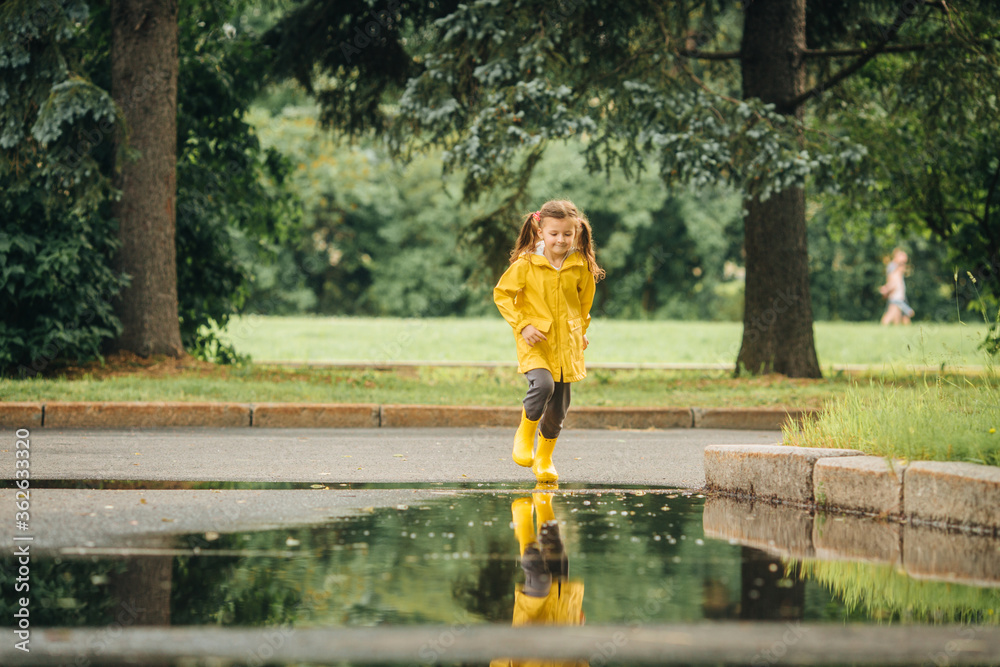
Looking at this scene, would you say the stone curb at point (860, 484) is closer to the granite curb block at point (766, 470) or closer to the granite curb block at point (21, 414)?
the granite curb block at point (766, 470)

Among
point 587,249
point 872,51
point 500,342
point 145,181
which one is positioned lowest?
point 500,342

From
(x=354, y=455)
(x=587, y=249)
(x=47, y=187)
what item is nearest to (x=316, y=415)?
(x=354, y=455)

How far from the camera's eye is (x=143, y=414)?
372 inches

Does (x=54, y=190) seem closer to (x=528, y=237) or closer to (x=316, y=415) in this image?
(x=316, y=415)

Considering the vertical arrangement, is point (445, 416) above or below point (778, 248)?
below

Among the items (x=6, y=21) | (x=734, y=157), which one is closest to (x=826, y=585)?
(x=734, y=157)

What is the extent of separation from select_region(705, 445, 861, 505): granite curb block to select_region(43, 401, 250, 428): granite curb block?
16.3 ft

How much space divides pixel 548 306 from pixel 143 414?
4.79 m

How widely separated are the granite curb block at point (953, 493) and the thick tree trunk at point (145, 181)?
28.9ft

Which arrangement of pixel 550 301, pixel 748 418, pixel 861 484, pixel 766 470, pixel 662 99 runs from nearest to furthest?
pixel 861 484 < pixel 766 470 < pixel 550 301 < pixel 748 418 < pixel 662 99

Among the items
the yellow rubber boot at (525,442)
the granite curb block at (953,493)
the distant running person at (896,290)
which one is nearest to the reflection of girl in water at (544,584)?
the yellow rubber boot at (525,442)

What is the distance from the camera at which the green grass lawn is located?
19688 mm

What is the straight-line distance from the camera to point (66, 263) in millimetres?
10656

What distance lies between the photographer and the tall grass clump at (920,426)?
523 cm
